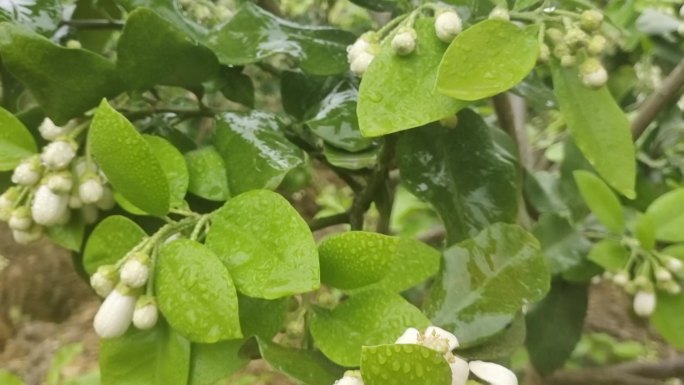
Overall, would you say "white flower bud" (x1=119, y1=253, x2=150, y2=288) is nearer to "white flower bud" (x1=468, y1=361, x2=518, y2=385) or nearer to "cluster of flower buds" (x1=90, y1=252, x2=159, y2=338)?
"cluster of flower buds" (x1=90, y1=252, x2=159, y2=338)

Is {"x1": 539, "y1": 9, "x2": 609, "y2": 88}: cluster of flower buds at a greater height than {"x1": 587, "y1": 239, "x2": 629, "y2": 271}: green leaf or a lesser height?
greater

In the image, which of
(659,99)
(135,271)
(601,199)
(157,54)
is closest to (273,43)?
(157,54)

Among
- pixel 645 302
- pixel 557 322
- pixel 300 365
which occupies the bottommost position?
pixel 557 322

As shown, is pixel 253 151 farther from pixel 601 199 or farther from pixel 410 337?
pixel 601 199

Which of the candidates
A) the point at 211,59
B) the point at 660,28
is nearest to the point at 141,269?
the point at 211,59

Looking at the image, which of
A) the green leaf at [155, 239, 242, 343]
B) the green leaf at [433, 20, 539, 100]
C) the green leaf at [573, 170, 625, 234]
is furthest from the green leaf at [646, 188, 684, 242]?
the green leaf at [155, 239, 242, 343]

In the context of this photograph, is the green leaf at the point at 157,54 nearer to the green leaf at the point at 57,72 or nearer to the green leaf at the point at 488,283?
the green leaf at the point at 57,72

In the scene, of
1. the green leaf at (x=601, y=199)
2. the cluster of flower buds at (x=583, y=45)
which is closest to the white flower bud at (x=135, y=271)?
the cluster of flower buds at (x=583, y=45)

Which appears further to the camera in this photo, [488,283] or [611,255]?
[611,255]
